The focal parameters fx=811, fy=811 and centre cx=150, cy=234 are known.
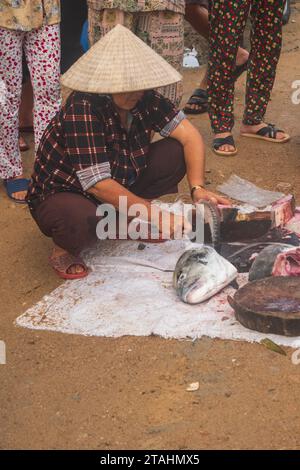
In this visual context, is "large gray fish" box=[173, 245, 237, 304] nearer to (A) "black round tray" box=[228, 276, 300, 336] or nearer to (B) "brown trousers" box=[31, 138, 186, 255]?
(A) "black round tray" box=[228, 276, 300, 336]

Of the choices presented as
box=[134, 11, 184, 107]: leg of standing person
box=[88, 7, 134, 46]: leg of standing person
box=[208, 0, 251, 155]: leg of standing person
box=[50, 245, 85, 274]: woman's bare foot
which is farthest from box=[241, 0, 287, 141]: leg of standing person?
box=[50, 245, 85, 274]: woman's bare foot

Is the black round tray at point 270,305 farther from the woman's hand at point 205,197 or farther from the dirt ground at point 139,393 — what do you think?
the woman's hand at point 205,197

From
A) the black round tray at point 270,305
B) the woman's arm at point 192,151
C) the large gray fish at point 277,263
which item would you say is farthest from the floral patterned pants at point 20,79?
the black round tray at point 270,305

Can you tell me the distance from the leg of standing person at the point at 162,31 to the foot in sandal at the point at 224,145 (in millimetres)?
741

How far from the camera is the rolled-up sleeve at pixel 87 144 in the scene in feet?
12.0

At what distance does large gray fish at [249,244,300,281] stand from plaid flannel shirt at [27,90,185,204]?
798 millimetres

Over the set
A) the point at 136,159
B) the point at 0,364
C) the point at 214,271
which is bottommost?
the point at 0,364

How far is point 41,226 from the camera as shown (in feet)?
12.9

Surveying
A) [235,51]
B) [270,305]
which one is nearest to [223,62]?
[235,51]

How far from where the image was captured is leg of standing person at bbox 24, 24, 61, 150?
14.7 ft

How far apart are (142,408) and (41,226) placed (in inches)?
49.2
